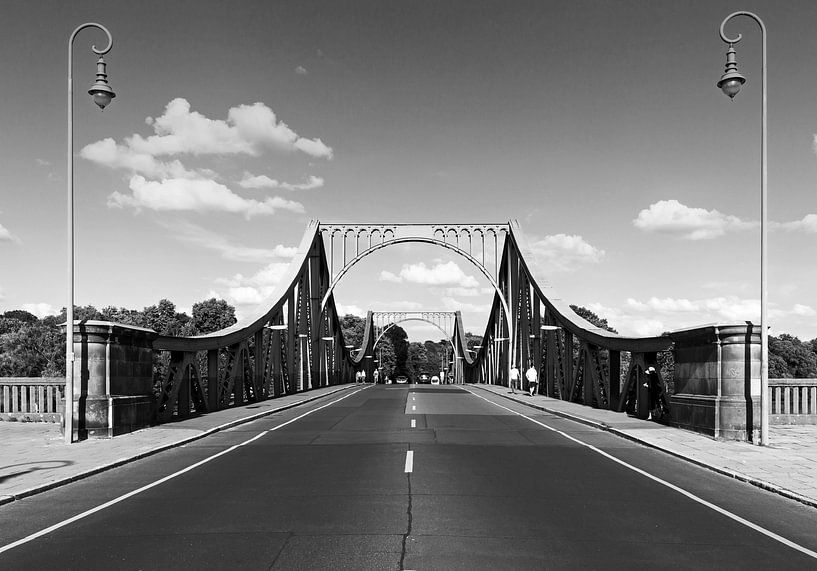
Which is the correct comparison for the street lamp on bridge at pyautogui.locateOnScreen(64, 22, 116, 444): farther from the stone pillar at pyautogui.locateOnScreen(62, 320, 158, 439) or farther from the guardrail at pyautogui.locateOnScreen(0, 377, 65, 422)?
the guardrail at pyautogui.locateOnScreen(0, 377, 65, 422)

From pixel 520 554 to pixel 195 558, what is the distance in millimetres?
2944

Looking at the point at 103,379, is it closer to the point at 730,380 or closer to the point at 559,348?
the point at 730,380

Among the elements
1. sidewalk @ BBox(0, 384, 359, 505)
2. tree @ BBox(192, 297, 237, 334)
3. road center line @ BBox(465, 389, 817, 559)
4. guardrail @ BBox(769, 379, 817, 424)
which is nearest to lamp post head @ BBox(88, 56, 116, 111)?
sidewalk @ BBox(0, 384, 359, 505)

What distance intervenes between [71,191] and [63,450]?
18.6ft

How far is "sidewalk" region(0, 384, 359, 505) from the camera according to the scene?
11.6 m

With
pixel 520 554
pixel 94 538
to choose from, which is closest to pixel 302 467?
pixel 94 538

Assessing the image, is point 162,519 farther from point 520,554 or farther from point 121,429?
point 121,429

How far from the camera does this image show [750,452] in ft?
49.1

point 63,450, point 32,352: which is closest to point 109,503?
point 63,450

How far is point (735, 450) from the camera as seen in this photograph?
50.0 feet

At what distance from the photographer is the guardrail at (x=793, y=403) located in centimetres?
2114

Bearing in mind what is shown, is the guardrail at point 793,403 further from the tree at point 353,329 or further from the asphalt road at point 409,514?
the tree at point 353,329

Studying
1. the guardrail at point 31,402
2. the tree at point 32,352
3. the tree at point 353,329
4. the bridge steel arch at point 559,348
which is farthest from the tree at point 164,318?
the tree at point 353,329

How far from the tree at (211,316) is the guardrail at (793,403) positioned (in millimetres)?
67804
